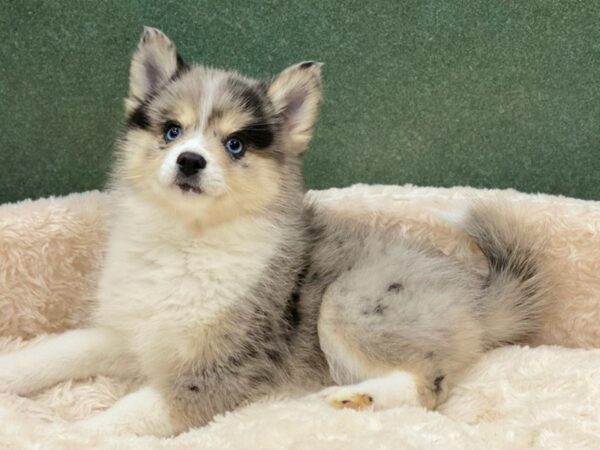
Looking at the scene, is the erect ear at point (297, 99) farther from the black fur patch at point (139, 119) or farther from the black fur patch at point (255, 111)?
the black fur patch at point (139, 119)

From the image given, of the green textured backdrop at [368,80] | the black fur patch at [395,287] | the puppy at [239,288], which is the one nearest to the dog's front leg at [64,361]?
the puppy at [239,288]

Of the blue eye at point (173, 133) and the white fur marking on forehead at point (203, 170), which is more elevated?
the blue eye at point (173, 133)

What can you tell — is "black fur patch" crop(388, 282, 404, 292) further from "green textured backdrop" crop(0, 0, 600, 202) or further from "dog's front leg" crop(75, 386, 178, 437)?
"green textured backdrop" crop(0, 0, 600, 202)

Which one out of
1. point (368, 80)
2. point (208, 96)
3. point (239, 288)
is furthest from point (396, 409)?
point (368, 80)

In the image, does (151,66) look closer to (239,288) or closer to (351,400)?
(239,288)

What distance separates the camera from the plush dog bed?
1.83 m

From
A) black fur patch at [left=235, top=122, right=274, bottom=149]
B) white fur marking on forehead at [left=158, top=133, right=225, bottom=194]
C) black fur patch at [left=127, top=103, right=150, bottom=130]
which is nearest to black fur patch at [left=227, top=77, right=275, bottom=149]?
black fur patch at [left=235, top=122, right=274, bottom=149]

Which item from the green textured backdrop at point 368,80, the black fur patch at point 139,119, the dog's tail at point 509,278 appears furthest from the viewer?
the green textured backdrop at point 368,80

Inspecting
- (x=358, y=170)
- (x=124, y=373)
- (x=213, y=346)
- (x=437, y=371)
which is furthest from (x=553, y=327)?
(x=124, y=373)

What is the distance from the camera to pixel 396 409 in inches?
77.6

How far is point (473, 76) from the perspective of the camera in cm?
309

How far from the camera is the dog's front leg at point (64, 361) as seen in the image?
7.17 ft

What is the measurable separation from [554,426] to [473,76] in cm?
166

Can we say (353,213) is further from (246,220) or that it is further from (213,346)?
(213,346)
